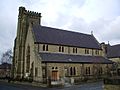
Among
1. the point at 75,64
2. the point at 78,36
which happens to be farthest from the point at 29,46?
the point at 78,36

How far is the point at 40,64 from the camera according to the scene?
141ft

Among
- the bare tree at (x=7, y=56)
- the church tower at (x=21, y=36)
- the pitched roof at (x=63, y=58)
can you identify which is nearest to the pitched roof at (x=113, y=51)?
the pitched roof at (x=63, y=58)

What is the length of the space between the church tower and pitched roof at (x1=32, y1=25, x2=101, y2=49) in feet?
16.1

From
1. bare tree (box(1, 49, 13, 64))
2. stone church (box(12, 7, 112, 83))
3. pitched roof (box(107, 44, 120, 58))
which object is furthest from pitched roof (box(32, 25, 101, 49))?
bare tree (box(1, 49, 13, 64))

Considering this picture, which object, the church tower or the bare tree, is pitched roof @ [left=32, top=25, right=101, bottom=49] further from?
the bare tree

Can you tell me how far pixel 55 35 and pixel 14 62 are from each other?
1601cm

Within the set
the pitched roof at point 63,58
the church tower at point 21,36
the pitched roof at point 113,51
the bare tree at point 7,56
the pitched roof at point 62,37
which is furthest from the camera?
the bare tree at point 7,56

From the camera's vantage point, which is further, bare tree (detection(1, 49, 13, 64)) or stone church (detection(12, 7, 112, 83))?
bare tree (detection(1, 49, 13, 64))

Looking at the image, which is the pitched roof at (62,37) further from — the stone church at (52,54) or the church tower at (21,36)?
the church tower at (21,36)

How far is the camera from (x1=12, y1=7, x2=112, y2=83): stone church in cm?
4491

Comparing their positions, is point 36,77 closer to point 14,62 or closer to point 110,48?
point 14,62

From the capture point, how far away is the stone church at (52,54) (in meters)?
44.9

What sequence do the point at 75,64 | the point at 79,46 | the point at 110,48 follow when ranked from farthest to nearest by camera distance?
the point at 110,48 → the point at 79,46 → the point at 75,64

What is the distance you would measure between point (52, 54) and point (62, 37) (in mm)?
8115
